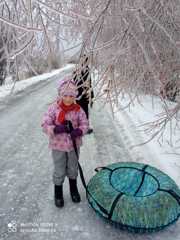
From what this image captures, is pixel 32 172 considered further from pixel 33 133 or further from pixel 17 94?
pixel 17 94

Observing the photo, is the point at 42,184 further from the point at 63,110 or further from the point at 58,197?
the point at 63,110

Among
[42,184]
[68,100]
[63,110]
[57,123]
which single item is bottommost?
[42,184]

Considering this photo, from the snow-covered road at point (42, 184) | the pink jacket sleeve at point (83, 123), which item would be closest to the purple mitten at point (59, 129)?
the pink jacket sleeve at point (83, 123)

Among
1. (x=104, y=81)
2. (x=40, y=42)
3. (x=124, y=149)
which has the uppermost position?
(x=40, y=42)

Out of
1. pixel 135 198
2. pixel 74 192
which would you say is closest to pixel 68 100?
pixel 74 192

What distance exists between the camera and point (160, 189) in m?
3.53

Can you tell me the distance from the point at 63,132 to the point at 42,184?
1.01 meters

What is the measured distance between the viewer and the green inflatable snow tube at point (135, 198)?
10.7ft

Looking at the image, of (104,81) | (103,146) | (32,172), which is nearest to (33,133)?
(103,146)

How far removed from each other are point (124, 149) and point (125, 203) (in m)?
2.58

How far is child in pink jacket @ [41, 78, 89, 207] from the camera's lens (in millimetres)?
3740

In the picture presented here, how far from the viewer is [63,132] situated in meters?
3.72

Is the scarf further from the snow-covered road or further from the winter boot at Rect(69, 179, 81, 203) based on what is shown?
the snow-covered road

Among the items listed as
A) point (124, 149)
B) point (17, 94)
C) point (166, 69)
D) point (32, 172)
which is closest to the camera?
point (166, 69)
